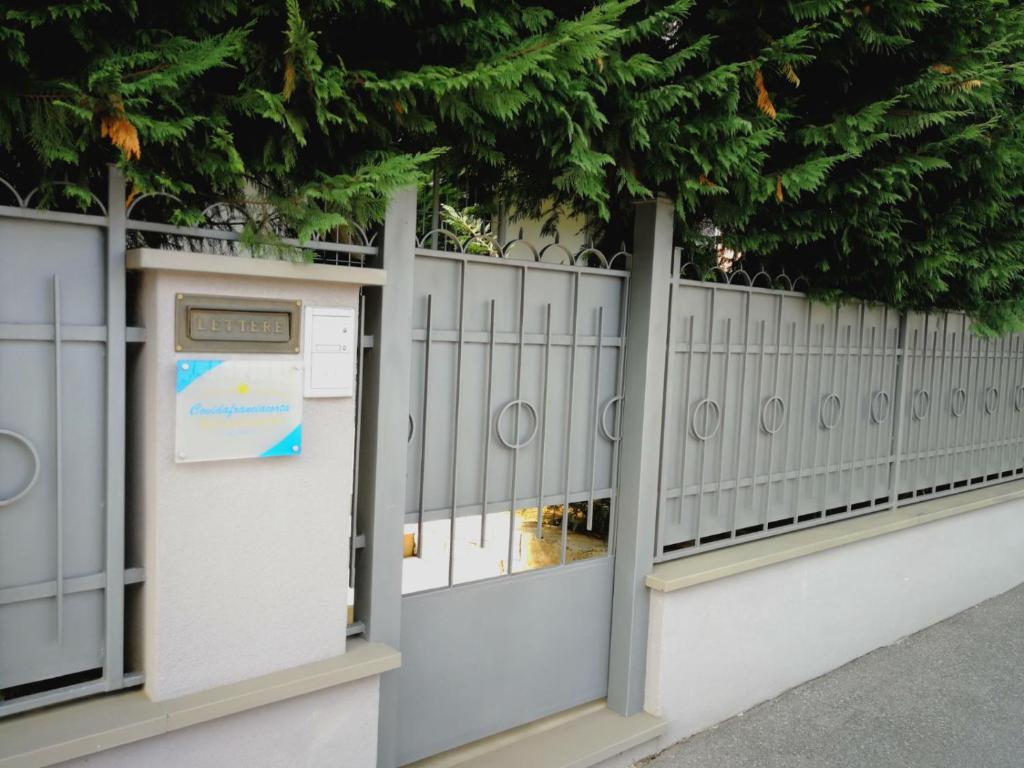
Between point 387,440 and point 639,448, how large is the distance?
1342mm

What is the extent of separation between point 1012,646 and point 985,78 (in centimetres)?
385

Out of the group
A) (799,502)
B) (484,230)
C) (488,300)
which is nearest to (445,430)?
(488,300)

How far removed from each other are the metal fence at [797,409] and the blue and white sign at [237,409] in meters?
1.98

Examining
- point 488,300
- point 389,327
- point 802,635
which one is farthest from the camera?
point 802,635

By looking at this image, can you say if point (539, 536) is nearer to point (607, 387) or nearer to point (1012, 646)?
point (607, 387)

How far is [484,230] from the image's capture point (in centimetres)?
412

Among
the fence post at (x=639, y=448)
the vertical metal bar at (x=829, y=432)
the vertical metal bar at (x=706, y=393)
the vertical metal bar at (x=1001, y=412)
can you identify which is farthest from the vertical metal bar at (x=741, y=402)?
the vertical metal bar at (x=1001, y=412)

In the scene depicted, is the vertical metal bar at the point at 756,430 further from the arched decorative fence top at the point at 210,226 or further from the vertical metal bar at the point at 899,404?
the arched decorative fence top at the point at 210,226

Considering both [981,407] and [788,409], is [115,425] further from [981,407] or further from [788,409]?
[981,407]

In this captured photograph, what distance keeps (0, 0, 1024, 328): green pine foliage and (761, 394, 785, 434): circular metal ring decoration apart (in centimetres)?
66

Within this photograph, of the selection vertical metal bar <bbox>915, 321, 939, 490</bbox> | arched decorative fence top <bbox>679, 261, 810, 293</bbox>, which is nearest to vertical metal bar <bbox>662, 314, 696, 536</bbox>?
arched decorative fence top <bbox>679, 261, 810, 293</bbox>

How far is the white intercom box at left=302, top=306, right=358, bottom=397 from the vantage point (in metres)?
2.57

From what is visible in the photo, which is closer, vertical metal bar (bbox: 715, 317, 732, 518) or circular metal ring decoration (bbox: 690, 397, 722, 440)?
circular metal ring decoration (bbox: 690, 397, 722, 440)

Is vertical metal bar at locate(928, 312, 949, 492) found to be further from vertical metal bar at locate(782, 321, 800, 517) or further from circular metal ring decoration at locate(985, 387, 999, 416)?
vertical metal bar at locate(782, 321, 800, 517)
